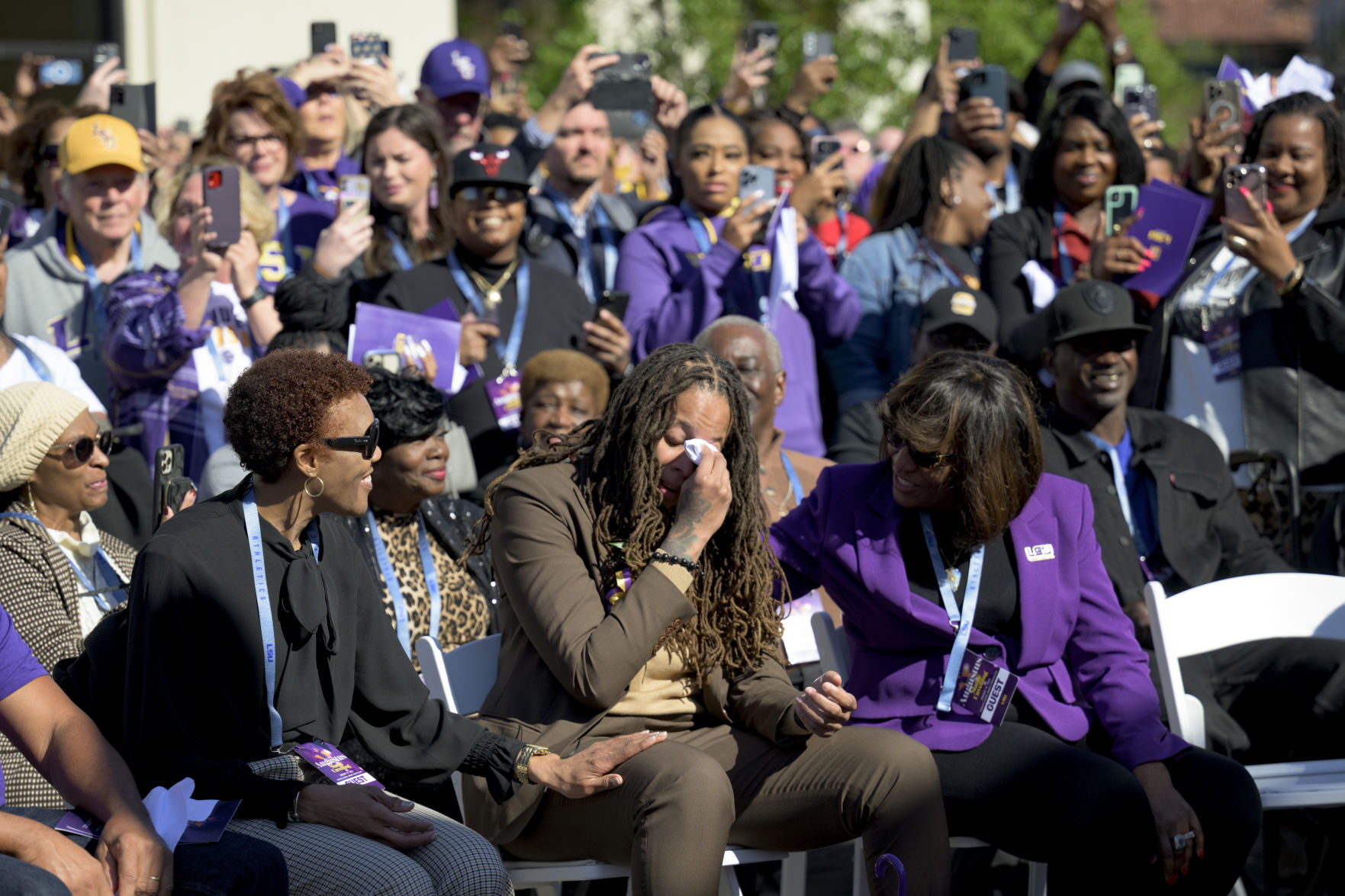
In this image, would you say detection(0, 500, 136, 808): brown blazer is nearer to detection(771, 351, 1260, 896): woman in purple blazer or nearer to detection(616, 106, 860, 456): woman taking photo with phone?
detection(771, 351, 1260, 896): woman in purple blazer

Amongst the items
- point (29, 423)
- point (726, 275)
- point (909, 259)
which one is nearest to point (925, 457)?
point (726, 275)

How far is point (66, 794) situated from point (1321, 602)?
3331mm

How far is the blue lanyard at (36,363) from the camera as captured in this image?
4.52 meters

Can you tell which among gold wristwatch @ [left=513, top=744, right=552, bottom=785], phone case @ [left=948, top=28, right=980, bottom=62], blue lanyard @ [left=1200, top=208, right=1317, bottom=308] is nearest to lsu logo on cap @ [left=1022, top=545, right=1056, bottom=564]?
gold wristwatch @ [left=513, top=744, right=552, bottom=785]

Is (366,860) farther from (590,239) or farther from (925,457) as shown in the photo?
(590,239)

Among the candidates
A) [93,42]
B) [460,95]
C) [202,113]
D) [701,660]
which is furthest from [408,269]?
[93,42]

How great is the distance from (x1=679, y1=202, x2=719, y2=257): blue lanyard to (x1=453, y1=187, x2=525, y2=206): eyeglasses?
32.0 inches

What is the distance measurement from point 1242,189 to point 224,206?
11.9ft

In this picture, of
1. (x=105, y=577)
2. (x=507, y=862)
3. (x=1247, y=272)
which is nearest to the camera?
(x=507, y=862)

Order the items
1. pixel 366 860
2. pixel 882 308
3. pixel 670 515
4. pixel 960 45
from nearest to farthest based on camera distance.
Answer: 1. pixel 366 860
2. pixel 670 515
3. pixel 882 308
4. pixel 960 45

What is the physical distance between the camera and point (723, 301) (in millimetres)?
5520

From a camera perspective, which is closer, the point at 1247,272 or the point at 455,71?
the point at 1247,272

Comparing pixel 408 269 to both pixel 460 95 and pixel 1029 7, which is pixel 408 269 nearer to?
pixel 460 95

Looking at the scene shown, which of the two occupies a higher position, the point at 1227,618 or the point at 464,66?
the point at 464,66
